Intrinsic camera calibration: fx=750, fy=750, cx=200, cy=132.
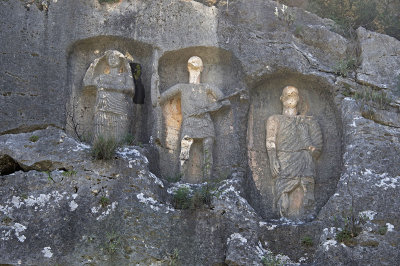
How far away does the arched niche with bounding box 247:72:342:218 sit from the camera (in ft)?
45.1

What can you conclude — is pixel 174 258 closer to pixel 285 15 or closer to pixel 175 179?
pixel 175 179

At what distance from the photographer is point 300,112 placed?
14.5 m

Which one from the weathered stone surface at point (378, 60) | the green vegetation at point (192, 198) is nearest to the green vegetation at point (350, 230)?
the green vegetation at point (192, 198)

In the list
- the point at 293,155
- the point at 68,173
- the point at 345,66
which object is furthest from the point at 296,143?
the point at 68,173

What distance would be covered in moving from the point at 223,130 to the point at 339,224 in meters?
3.09

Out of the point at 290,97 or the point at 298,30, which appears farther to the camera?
the point at 298,30

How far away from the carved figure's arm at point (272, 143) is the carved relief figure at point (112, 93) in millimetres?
2631

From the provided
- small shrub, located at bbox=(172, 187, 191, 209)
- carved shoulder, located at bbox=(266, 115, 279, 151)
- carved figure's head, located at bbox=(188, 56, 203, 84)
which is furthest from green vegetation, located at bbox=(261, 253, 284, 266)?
carved figure's head, located at bbox=(188, 56, 203, 84)

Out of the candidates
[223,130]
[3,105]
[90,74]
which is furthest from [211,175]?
[3,105]

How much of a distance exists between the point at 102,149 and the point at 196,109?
92.5 inches

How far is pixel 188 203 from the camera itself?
1262cm

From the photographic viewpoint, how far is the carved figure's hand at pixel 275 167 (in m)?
13.7

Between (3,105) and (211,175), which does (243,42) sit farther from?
(3,105)

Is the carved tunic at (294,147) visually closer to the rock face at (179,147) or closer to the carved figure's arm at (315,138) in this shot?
the carved figure's arm at (315,138)
